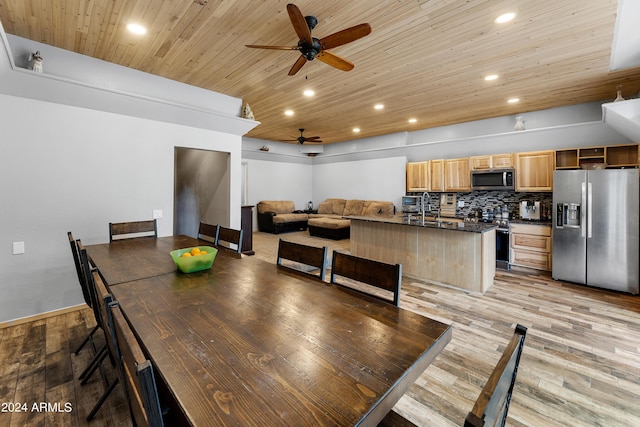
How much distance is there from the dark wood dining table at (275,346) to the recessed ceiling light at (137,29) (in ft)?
7.62

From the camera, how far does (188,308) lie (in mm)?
1291

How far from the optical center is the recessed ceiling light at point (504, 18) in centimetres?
237

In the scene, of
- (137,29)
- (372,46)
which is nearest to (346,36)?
(372,46)

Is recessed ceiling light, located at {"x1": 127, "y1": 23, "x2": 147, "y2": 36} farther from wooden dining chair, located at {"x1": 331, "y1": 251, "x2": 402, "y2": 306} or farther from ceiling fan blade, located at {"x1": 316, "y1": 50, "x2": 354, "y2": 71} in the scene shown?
wooden dining chair, located at {"x1": 331, "y1": 251, "x2": 402, "y2": 306}

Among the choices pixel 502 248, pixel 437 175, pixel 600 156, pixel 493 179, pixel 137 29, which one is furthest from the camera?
pixel 437 175

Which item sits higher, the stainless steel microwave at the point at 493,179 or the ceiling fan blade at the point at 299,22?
the ceiling fan blade at the point at 299,22

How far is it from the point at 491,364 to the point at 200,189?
554 centimetres

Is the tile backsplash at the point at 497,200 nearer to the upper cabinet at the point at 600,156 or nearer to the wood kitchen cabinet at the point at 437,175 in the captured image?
the wood kitchen cabinet at the point at 437,175

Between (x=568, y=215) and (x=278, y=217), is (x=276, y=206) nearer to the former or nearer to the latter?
(x=278, y=217)

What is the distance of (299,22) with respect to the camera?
7.14ft

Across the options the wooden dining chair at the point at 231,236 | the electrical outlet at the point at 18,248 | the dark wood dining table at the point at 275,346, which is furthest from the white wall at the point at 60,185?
the dark wood dining table at the point at 275,346

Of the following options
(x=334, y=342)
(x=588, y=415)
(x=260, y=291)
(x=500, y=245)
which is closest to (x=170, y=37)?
(x=260, y=291)

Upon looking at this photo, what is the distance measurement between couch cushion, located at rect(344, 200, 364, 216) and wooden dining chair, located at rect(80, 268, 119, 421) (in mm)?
6656

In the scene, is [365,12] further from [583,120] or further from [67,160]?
[583,120]
